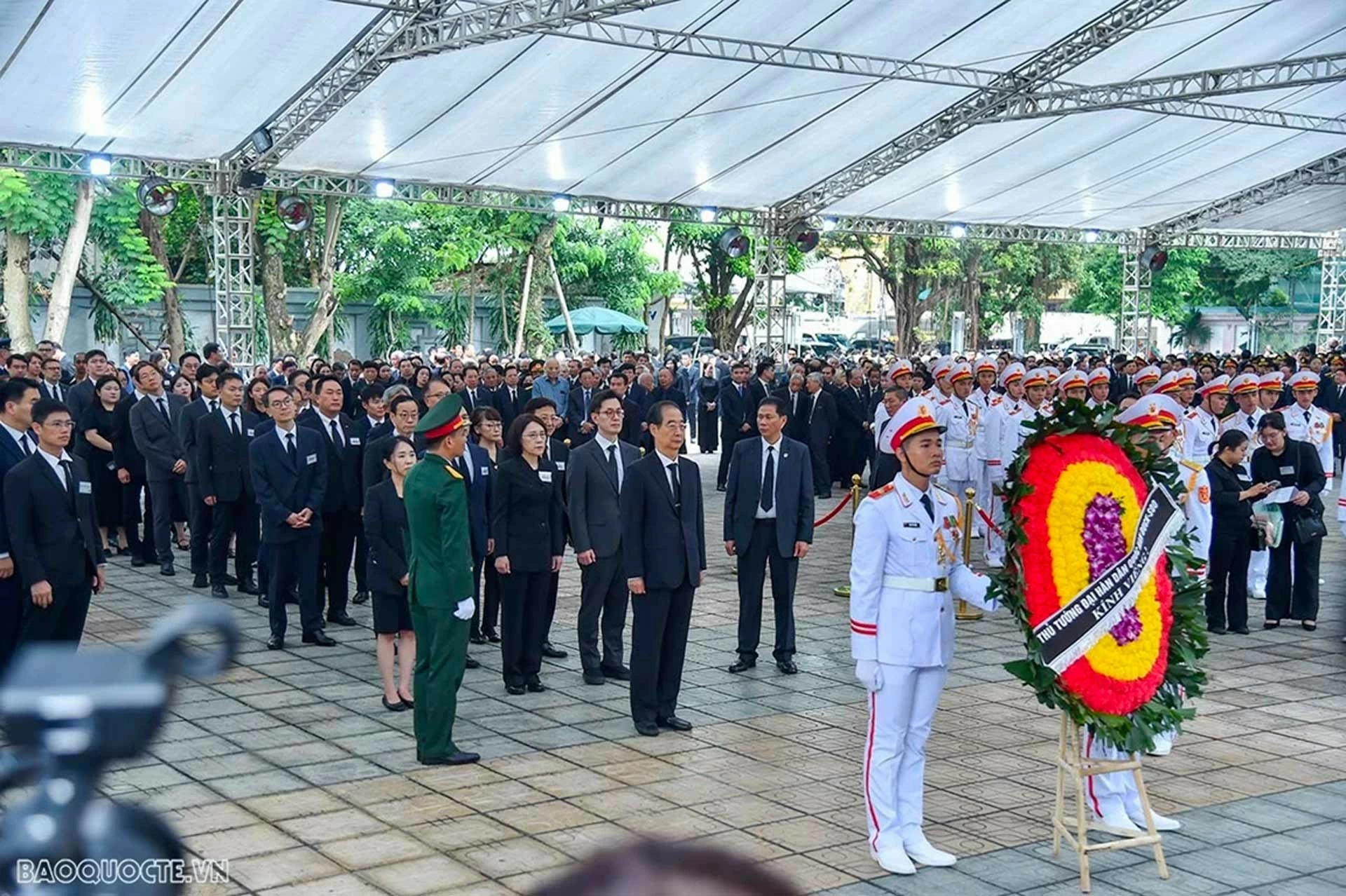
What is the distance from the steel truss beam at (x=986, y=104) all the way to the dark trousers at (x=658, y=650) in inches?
532

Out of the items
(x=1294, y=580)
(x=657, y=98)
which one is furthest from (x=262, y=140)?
(x=1294, y=580)

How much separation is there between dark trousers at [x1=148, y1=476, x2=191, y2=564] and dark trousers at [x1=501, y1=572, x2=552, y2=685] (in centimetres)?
497

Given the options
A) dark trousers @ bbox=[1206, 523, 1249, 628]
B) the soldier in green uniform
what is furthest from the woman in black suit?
dark trousers @ bbox=[1206, 523, 1249, 628]

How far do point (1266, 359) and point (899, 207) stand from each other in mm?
6675

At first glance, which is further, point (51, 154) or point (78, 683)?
point (51, 154)

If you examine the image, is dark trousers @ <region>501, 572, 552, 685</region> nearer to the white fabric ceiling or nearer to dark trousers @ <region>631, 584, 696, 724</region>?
dark trousers @ <region>631, 584, 696, 724</region>

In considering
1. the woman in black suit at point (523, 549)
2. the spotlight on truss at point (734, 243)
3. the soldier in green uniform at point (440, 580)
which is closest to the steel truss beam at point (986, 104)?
the spotlight on truss at point (734, 243)

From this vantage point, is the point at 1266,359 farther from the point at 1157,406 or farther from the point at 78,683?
the point at 78,683

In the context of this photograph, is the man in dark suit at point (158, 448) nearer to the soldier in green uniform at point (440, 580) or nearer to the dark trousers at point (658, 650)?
the soldier in green uniform at point (440, 580)

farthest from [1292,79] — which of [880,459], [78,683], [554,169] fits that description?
[78,683]

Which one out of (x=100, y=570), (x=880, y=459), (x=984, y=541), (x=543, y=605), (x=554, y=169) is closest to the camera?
(x=100, y=570)

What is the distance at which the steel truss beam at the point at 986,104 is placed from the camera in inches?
750

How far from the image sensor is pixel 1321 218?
30.2m

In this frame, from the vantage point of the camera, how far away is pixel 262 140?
1883 centimetres
